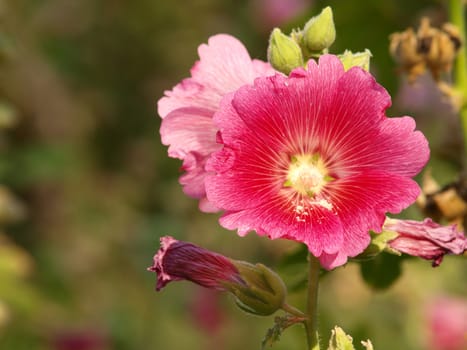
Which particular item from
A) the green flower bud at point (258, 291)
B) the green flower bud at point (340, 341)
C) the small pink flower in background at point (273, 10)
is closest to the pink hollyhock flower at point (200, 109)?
the green flower bud at point (258, 291)

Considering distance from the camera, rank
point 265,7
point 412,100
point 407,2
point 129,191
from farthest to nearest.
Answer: point 129,191 < point 265,7 < point 412,100 < point 407,2

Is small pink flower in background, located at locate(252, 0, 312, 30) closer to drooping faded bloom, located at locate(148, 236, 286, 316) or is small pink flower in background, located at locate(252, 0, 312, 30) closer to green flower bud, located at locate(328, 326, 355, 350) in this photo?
drooping faded bloom, located at locate(148, 236, 286, 316)

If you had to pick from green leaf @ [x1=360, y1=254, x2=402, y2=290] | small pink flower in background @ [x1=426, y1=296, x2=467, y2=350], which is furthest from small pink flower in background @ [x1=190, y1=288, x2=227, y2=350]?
green leaf @ [x1=360, y1=254, x2=402, y2=290]

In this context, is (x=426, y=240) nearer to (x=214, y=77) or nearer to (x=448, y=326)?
(x=214, y=77)

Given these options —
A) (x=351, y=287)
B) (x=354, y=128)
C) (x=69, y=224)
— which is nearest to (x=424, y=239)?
(x=354, y=128)

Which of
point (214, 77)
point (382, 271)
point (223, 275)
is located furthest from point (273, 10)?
point (223, 275)

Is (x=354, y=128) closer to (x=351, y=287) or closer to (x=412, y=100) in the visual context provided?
(x=412, y=100)
